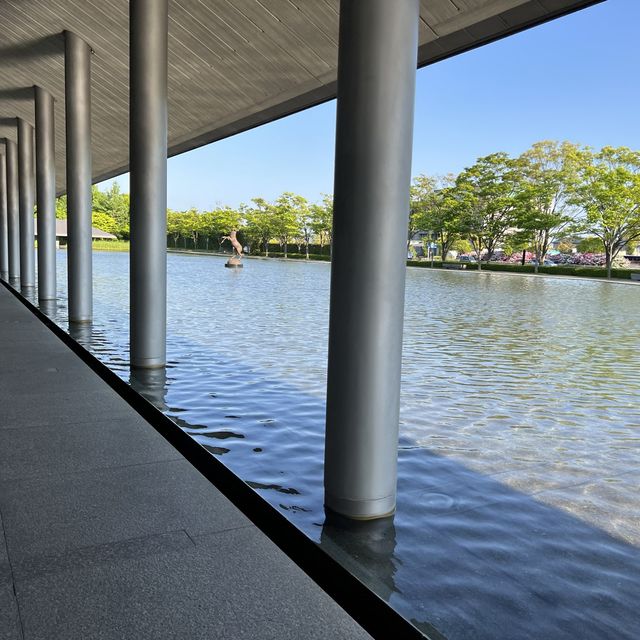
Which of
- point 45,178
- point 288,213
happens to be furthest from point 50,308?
point 288,213

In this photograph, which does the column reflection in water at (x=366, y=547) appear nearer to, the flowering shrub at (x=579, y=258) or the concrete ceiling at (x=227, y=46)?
the concrete ceiling at (x=227, y=46)

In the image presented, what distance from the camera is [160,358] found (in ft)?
26.2

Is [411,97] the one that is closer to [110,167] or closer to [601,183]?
[110,167]

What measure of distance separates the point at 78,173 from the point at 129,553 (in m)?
9.83

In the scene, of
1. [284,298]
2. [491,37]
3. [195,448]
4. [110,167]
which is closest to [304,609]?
[195,448]

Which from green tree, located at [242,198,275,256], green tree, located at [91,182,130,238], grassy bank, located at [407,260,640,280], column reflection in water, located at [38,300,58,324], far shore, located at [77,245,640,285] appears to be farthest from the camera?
green tree, located at [91,182,130,238]

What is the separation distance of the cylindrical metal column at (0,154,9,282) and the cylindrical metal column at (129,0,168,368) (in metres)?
17.2

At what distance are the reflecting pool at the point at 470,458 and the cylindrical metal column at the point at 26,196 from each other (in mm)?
8422

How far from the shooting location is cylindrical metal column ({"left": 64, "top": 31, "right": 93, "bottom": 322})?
11117 mm

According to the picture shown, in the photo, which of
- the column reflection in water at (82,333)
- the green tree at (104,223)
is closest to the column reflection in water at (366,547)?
the column reflection in water at (82,333)

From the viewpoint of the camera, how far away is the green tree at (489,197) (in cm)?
5159

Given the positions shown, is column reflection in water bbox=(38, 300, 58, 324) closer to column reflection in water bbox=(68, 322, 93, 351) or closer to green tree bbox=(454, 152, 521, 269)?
column reflection in water bbox=(68, 322, 93, 351)

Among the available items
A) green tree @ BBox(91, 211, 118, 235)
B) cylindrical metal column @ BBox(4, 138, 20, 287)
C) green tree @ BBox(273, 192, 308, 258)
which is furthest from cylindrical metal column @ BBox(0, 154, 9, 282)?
green tree @ BBox(91, 211, 118, 235)

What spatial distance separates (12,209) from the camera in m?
23.3
